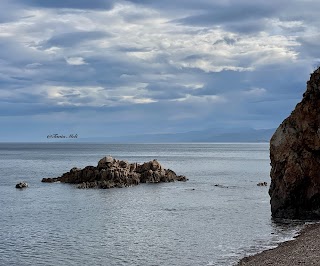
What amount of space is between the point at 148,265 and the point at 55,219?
78.7 feet

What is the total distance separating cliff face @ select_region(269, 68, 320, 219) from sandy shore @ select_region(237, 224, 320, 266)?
37.4 feet

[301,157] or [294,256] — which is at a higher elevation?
[301,157]

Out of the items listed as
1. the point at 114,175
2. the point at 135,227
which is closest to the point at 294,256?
the point at 135,227

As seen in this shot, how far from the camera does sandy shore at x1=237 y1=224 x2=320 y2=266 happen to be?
29.4m

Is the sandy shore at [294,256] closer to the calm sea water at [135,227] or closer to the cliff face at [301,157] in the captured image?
the calm sea water at [135,227]

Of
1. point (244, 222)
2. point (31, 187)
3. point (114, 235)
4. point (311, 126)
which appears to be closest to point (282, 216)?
point (244, 222)

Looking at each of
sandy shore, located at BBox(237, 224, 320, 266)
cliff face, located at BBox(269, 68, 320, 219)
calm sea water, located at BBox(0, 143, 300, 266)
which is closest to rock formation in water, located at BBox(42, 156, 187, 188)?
calm sea water, located at BBox(0, 143, 300, 266)

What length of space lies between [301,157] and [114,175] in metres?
53.9

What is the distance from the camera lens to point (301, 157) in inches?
1971

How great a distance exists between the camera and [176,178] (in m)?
112

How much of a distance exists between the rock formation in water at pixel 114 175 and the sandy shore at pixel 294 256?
58661mm

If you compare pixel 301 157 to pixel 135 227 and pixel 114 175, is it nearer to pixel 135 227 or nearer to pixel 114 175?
pixel 135 227

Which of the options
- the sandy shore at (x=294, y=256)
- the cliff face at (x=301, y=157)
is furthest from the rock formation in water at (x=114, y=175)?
the sandy shore at (x=294, y=256)

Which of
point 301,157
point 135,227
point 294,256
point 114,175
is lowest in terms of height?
point 135,227
